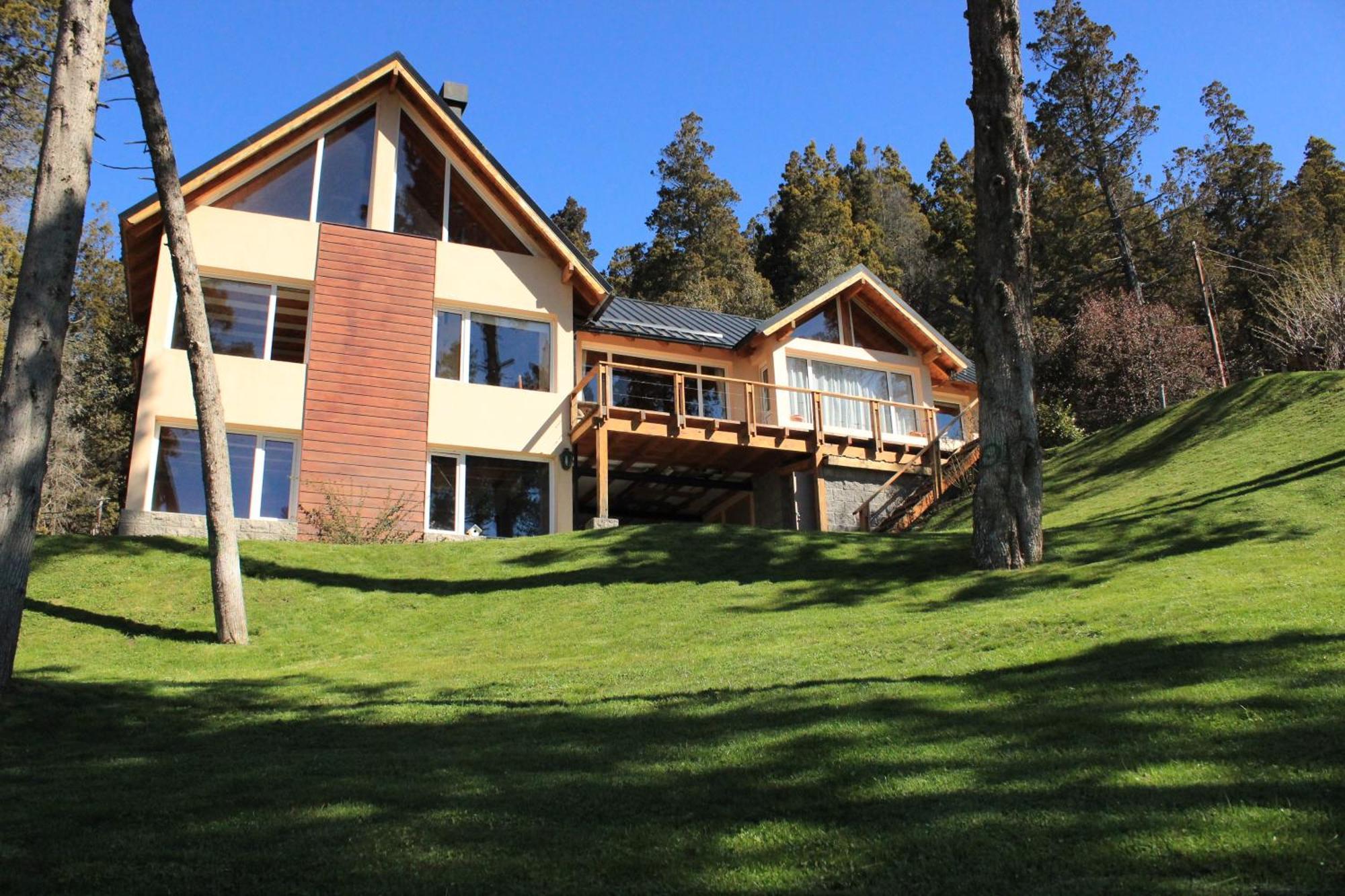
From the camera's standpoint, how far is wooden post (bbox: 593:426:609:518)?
19188mm

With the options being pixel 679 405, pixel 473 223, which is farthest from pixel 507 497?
pixel 473 223

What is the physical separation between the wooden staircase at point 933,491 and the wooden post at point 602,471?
250 inches

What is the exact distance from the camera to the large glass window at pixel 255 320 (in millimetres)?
18672

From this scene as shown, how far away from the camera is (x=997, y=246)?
44.5 feet

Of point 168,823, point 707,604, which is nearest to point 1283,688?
point 168,823

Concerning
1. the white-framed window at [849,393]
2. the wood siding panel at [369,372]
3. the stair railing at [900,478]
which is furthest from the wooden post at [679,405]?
the wood siding panel at [369,372]

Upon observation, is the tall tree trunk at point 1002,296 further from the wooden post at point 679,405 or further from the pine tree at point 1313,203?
the pine tree at point 1313,203

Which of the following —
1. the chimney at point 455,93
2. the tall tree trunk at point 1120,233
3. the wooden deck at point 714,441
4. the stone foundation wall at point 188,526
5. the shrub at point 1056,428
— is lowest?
the stone foundation wall at point 188,526

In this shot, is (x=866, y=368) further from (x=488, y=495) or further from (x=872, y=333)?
(x=488, y=495)

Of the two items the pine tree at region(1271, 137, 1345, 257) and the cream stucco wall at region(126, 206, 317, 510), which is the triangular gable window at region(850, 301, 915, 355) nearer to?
the cream stucco wall at region(126, 206, 317, 510)

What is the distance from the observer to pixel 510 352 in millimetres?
20781

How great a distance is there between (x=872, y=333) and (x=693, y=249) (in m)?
25.3

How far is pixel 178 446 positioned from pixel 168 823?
14194mm

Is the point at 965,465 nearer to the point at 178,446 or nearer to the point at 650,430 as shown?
the point at 650,430
